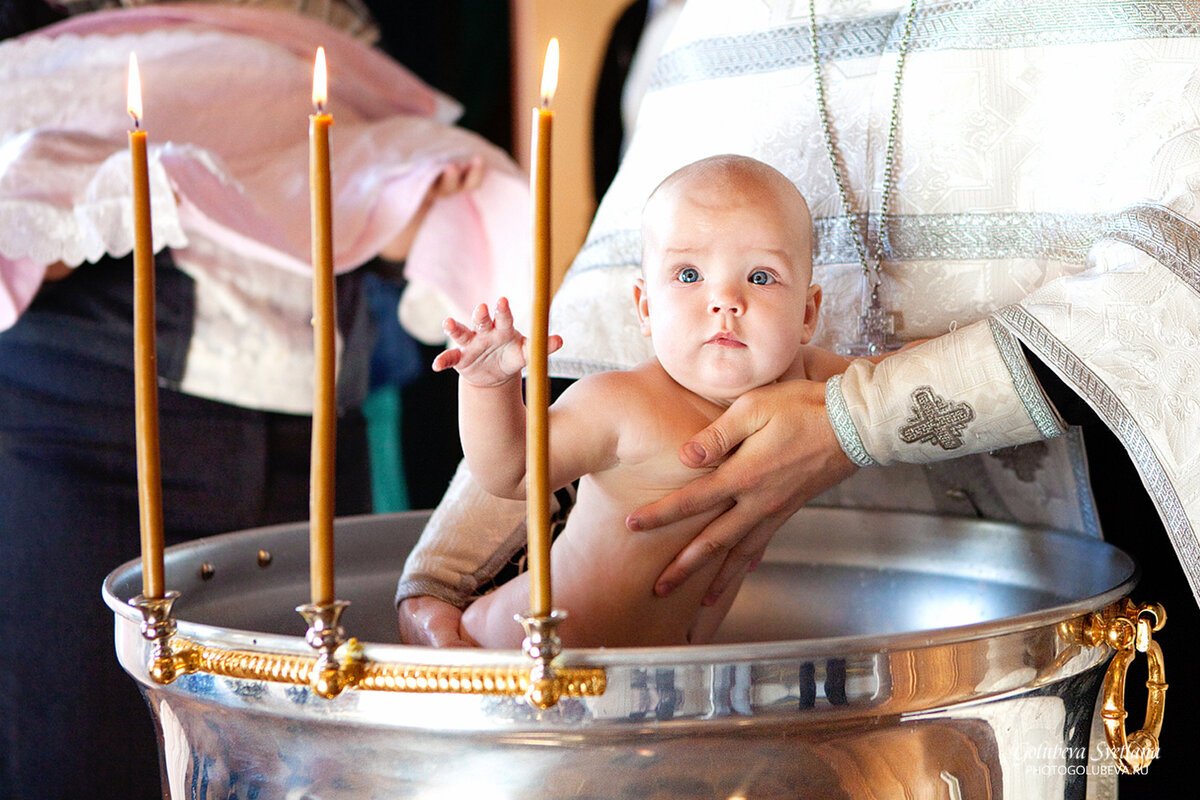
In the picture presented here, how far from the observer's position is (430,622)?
35.1 inches

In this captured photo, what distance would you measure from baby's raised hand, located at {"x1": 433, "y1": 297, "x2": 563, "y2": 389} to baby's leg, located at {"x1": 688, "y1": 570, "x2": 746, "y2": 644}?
27 cm

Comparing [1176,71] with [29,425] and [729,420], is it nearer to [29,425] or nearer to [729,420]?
[729,420]

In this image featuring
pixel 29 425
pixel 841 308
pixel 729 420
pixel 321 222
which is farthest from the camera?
pixel 29 425

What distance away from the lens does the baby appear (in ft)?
2.58

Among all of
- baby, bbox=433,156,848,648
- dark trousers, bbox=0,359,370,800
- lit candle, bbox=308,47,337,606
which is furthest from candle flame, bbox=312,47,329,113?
dark trousers, bbox=0,359,370,800

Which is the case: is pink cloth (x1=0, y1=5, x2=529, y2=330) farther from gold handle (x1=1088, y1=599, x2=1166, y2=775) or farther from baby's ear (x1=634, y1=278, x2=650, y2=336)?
gold handle (x1=1088, y1=599, x2=1166, y2=775)

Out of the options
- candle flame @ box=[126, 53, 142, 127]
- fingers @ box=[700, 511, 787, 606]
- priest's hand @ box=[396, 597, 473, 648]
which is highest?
candle flame @ box=[126, 53, 142, 127]

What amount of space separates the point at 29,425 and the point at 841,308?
1.02m

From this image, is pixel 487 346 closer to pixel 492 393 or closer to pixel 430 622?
pixel 492 393

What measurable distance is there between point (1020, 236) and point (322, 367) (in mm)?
523

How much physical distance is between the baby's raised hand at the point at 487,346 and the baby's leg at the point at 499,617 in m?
0.20

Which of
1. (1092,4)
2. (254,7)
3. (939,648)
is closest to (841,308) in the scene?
(1092,4)

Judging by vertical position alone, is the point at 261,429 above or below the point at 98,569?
above

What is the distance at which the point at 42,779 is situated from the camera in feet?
4.99
